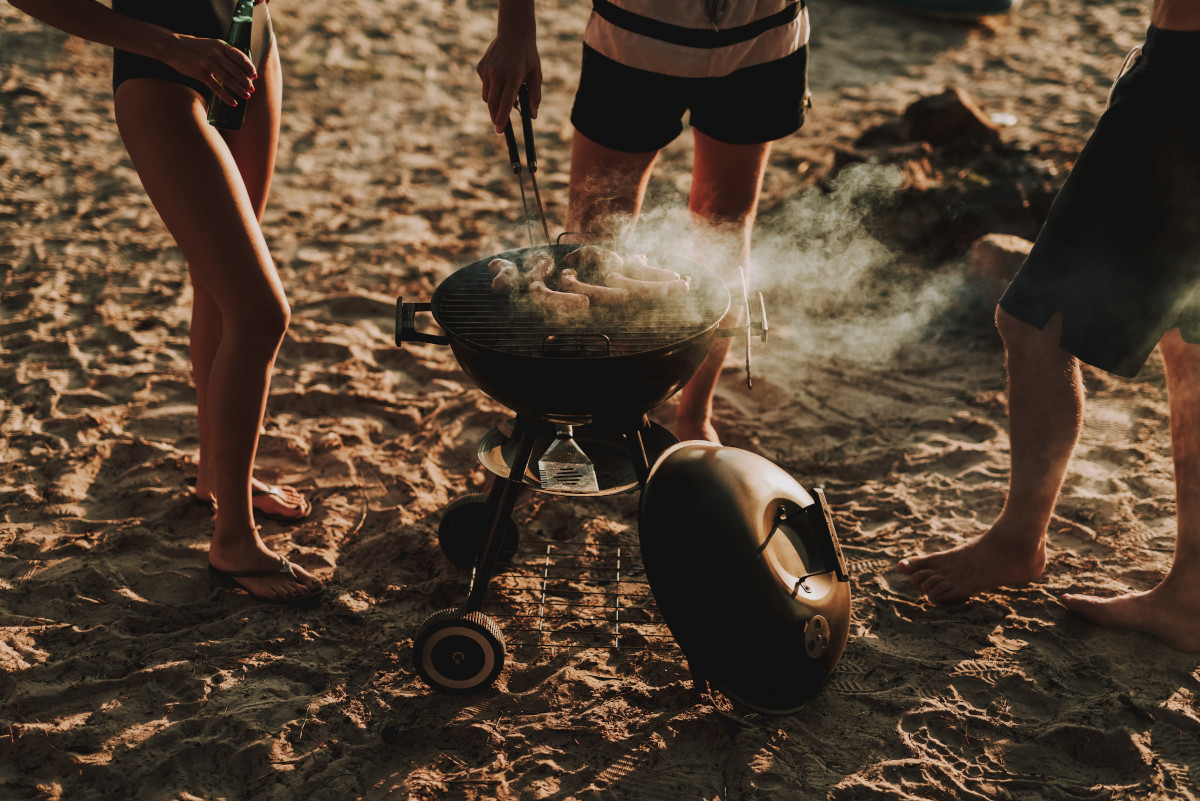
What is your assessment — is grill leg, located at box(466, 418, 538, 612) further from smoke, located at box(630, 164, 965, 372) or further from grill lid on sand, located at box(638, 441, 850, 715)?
smoke, located at box(630, 164, 965, 372)

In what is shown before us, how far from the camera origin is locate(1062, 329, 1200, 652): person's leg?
90.7 inches

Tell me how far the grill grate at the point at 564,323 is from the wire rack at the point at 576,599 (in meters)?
0.86

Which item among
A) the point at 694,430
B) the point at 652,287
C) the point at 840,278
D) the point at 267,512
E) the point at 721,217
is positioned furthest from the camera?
the point at 840,278

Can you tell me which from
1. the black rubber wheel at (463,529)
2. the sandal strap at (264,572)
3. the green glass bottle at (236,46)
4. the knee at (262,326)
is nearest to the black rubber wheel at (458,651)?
the black rubber wheel at (463,529)

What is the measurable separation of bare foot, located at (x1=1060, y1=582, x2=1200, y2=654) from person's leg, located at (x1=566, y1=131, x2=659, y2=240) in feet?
6.00

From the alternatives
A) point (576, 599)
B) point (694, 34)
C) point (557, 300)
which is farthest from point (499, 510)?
point (694, 34)

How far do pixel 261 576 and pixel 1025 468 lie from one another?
7.57 ft

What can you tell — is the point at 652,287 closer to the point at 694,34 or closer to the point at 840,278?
the point at 694,34

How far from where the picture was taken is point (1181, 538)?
238 centimetres

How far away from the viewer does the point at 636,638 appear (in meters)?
2.47

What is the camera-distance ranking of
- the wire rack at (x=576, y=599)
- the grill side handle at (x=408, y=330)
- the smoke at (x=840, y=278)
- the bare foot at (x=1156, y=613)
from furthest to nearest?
the smoke at (x=840, y=278)
the wire rack at (x=576, y=599)
the bare foot at (x=1156, y=613)
the grill side handle at (x=408, y=330)

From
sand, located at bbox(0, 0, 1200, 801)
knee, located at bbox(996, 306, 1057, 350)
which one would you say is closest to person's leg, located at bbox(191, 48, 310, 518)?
sand, located at bbox(0, 0, 1200, 801)

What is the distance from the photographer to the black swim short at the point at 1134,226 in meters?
2.00

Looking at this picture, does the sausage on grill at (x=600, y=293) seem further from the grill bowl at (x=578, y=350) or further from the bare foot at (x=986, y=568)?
the bare foot at (x=986, y=568)
